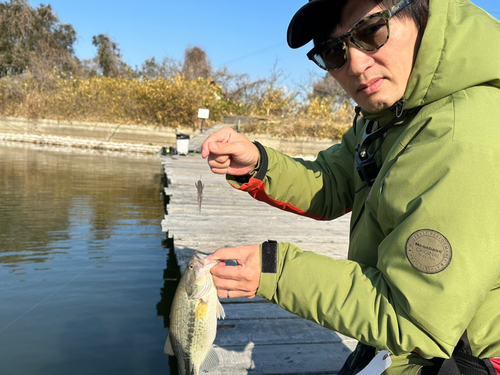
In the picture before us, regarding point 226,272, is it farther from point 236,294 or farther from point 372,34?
point 372,34

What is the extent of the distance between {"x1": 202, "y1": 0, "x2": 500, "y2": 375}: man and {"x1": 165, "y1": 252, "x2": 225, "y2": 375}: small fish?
28cm

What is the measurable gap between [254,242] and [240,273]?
3.93 metres

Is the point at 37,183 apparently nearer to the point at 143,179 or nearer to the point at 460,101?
the point at 143,179

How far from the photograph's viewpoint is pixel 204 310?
1.88 metres

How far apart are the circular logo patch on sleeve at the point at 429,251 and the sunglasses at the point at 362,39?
0.68 m

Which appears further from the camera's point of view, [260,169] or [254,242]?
[254,242]

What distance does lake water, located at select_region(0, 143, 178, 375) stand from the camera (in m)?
4.01

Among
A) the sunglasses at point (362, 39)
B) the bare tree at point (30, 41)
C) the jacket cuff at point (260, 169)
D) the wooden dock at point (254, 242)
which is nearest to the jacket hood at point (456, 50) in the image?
the sunglasses at point (362, 39)

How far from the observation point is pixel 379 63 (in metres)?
1.47

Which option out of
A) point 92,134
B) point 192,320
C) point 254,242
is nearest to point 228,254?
point 192,320

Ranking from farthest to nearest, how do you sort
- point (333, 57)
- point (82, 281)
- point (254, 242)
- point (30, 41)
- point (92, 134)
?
point (30, 41) < point (92, 134) < point (82, 281) < point (254, 242) < point (333, 57)

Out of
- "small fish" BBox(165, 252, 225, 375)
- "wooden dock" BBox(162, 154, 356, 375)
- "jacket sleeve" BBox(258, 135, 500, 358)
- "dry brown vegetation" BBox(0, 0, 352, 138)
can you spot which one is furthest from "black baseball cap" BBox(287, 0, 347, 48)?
"dry brown vegetation" BBox(0, 0, 352, 138)

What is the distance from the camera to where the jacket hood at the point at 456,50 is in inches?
49.5

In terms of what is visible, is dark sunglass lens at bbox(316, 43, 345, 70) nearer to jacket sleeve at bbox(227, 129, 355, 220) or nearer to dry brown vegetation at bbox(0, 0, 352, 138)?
jacket sleeve at bbox(227, 129, 355, 220)
